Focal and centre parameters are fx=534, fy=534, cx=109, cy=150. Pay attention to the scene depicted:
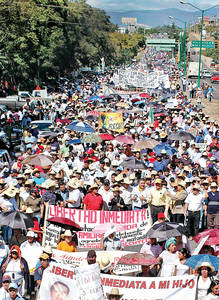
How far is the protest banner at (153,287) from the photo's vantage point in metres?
6.36

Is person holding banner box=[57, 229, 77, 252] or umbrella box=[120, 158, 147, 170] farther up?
umbrella box=[120, 158, 147, 170]

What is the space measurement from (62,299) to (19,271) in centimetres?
139

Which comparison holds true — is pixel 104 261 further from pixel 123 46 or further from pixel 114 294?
pixel 123 46

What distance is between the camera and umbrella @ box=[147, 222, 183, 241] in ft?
25.8

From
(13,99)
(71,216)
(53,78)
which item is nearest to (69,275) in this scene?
(71,216)

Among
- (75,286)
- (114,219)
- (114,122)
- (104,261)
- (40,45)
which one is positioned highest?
(40,45)

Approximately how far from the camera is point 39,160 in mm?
13344

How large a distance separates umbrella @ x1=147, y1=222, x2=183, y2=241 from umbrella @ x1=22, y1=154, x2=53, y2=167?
5.66 metres

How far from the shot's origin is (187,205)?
1058cm

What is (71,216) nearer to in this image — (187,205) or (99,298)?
(187,205)

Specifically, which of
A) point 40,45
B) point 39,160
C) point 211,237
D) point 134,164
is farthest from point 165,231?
point 40,45

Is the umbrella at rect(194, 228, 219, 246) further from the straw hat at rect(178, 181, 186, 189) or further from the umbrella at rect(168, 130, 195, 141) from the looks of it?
the umbrella at rect(168, 130, 195, 141)

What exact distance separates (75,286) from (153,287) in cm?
100

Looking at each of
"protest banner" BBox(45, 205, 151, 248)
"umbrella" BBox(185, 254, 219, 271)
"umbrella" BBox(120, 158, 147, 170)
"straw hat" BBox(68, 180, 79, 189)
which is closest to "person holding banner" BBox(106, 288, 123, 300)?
"umbrella" BBox(185, 254, 219, 271)
